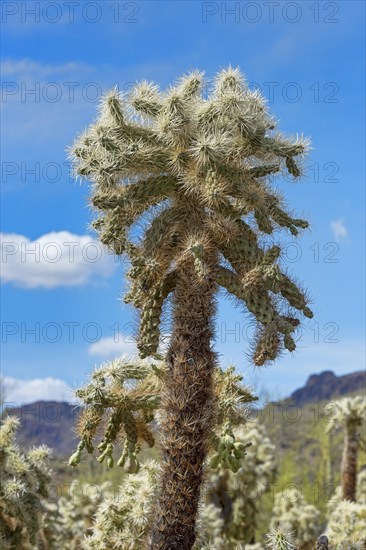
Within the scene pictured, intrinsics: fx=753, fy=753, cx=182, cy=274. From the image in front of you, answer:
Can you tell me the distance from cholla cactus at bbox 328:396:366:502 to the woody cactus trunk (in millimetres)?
14666

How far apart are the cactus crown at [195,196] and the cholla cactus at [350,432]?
1462 centimetres

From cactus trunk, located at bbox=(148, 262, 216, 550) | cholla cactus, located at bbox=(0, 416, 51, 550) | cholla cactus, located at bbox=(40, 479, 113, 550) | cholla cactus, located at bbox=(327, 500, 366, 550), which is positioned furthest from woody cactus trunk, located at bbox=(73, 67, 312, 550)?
cholla cactus, located at bbox=(40, 479, 113, 550)

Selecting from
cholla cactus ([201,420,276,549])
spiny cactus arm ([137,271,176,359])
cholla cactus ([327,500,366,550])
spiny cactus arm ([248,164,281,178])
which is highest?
spiny cactus arm ([248,164,281,178])

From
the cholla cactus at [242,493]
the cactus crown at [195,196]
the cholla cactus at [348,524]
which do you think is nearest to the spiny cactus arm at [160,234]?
the cactus crown at [195,196]

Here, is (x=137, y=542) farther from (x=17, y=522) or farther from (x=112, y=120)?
(x=112, y=120)

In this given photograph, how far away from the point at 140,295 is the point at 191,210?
40.3 inches

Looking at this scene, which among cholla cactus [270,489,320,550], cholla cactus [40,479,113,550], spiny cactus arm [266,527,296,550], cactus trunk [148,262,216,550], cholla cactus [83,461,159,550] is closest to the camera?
cactus trunk [148,262,216,550]

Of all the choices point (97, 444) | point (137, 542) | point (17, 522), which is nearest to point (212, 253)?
point (97, 444)

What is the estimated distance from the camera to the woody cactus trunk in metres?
6.99

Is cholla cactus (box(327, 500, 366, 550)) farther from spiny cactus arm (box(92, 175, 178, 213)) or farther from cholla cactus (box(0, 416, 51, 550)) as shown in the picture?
spiny cactus arm (box(92, 175, 178, 213))

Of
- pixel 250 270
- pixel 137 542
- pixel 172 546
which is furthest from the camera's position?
pixel 137 542

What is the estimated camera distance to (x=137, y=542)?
362 inches

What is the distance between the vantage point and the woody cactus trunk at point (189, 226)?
6.99 metres

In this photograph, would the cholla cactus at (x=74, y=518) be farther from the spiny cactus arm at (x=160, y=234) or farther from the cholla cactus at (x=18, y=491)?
the spiny cactus arm at (x=160, y=234)
